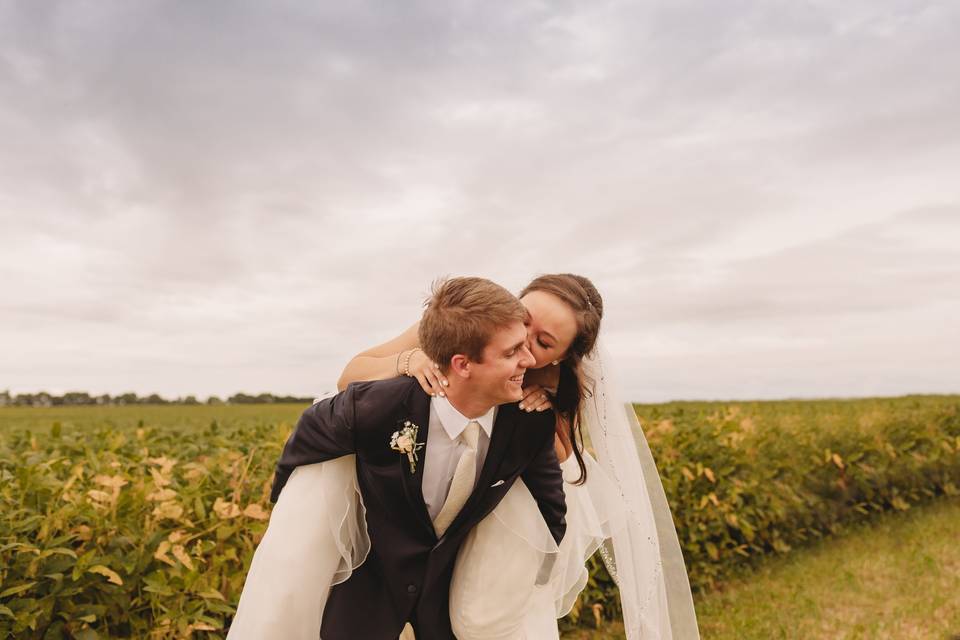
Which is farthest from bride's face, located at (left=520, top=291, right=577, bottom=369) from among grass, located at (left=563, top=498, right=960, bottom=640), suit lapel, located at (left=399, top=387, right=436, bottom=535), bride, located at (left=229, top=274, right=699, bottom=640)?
grass, located at (left=563, top=498, right=960, bottom=640)

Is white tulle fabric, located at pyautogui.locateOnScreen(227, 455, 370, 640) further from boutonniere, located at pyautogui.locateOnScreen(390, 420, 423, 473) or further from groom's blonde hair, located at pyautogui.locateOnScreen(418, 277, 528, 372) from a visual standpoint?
groom's blonde hair, located at pyautogui.locateOnScreen(418, 277, 528, 372)

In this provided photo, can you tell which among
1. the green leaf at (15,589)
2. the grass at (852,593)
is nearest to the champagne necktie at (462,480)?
the green leaf at (15,589)

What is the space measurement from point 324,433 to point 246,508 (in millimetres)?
1325

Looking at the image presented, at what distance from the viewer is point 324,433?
2.97m

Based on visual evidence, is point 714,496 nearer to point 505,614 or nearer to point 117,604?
point 505,614

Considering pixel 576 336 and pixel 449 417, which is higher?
pixel 576 336

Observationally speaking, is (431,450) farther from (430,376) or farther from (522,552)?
(522,552)

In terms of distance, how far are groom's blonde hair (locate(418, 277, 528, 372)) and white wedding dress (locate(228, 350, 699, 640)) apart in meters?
0.64

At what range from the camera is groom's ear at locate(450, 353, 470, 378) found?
9.41 feet

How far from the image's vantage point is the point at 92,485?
3.97m

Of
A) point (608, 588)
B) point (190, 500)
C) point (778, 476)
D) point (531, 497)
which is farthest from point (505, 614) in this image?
point (778, 476)

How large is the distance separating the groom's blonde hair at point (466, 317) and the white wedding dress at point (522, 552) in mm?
645

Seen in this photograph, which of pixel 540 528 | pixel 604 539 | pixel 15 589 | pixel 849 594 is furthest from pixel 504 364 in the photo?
pixel 849 594

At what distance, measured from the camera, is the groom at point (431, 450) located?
2855 mm
